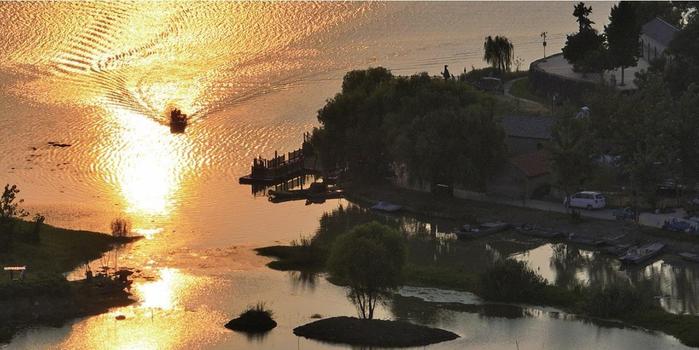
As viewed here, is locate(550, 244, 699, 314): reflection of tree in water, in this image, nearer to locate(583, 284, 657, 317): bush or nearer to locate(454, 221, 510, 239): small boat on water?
locate(583, 284, 657, 317): bush

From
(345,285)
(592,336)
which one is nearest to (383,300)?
(345,285)

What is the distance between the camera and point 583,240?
7419cm

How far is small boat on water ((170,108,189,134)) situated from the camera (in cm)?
10194

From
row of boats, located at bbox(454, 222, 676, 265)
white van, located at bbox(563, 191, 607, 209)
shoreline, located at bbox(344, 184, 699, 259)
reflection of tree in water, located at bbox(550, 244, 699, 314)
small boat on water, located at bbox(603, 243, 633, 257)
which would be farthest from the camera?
white van, located at bbox(563, 191, 607, 209)

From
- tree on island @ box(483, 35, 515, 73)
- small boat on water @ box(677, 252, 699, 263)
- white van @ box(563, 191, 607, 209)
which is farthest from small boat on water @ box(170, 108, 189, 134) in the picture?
small boat on water @ box(677, 252, 699, 263)

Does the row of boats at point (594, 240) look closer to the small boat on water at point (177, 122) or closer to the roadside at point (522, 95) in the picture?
the roadside at point (522, 95)

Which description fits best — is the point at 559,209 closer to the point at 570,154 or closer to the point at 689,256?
the point at 570,154

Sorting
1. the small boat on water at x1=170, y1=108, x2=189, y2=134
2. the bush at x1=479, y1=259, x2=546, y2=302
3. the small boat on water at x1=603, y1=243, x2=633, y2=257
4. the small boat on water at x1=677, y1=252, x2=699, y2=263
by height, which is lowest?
the bush at x1=479, y1=259, x2=546, y2=302

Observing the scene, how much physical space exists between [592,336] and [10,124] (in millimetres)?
54547

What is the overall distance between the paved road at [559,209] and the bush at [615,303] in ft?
44.7

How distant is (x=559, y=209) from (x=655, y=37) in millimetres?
40265

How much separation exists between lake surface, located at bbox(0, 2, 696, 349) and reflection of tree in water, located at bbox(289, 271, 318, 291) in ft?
0.60

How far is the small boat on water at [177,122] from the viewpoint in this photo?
10194 cm

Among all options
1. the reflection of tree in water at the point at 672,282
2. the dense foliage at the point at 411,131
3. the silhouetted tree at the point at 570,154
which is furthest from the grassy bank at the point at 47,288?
the silhouetted tree at the point at 570,154
